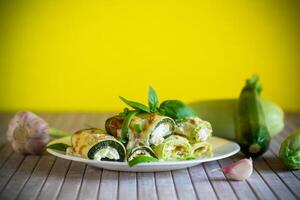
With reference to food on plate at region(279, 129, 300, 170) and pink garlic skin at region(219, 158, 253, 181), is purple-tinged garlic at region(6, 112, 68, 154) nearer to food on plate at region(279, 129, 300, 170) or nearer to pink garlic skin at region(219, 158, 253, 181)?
pink garlic skin at region(219, 158, 253, 181)

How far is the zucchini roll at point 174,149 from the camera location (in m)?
1.31

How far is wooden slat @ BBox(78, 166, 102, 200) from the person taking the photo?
1.20m

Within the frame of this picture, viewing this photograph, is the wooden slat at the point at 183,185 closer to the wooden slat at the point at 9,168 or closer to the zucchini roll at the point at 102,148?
the zucchini roll at the point at 102,148

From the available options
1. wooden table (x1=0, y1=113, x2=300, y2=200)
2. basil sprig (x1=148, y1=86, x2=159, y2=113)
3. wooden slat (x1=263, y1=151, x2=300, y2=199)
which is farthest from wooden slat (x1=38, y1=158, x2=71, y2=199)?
wooden slat (x1=263, y1=151, x2=300, y2=199)

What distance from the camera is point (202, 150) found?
139 centimetres

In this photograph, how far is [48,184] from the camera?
4.20 feet

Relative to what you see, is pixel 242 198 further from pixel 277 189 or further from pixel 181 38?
pixel 181 38

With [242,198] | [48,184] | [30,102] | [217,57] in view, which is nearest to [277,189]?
[242,198]

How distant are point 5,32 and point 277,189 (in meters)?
1.45

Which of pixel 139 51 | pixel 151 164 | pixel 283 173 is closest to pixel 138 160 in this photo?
pixel 151 164

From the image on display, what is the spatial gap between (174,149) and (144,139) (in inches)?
2.9

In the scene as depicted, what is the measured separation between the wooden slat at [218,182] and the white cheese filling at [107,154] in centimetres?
22

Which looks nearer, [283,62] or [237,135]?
[237,135]

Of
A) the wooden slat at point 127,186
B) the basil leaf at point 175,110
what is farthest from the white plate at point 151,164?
the basil leaf at point 175,110
